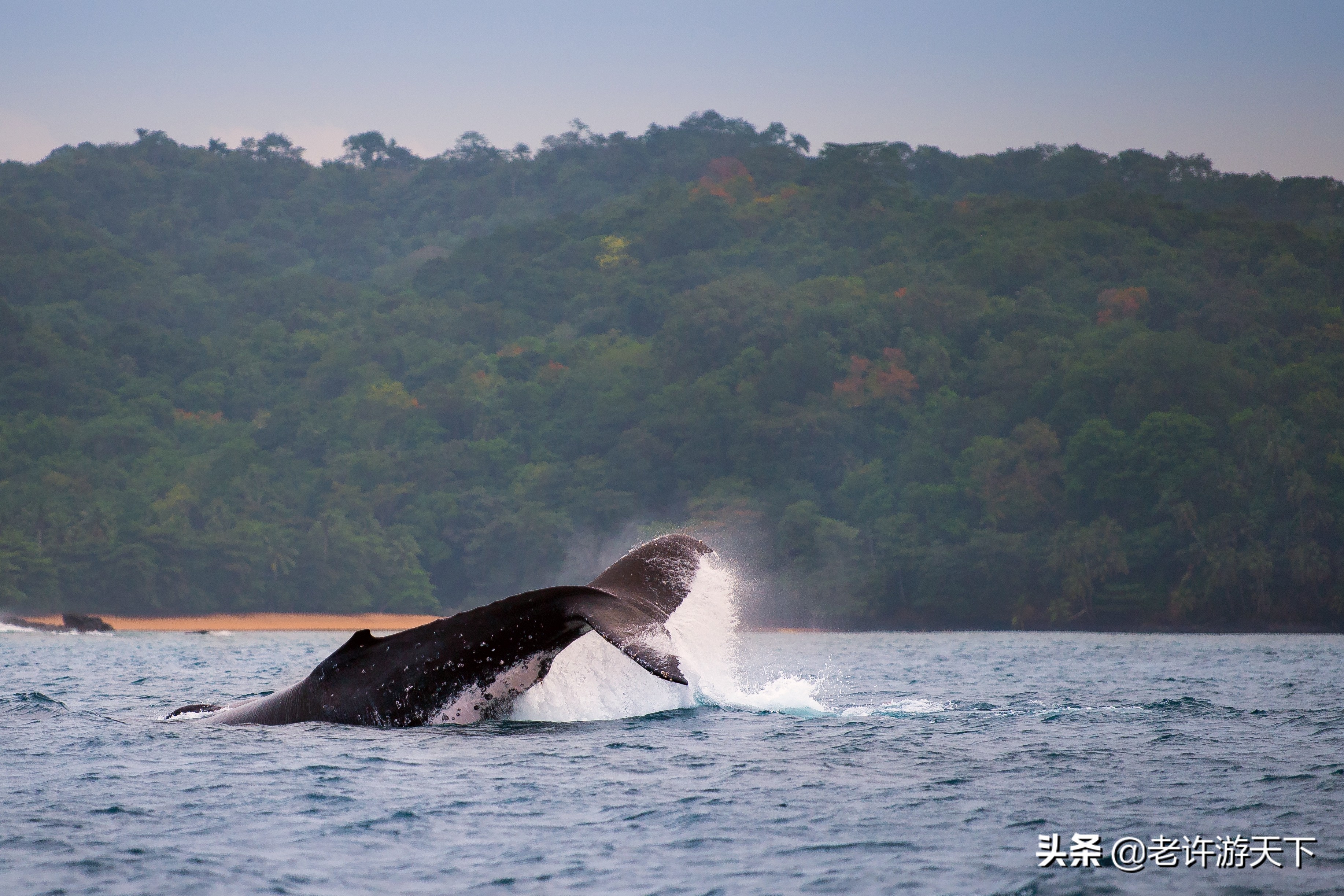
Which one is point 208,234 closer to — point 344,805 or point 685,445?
point 685,445

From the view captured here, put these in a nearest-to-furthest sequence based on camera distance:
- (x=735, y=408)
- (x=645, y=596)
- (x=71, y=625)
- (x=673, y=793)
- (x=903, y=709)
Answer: (x=673, y=793)
(x=645, y=596)
(x=903, y=709)
(x=71, y=625)
(x=735, y=408)

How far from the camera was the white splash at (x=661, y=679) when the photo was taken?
12938 millimetres

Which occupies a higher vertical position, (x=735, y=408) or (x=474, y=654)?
(x=735, y=408)

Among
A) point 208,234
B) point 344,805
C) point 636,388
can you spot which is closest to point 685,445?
point 636,388

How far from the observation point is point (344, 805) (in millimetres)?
9539

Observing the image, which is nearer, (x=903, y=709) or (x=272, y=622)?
(x=903, y=709)

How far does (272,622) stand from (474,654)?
85.4 metres

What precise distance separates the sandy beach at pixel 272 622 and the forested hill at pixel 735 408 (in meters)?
1.02

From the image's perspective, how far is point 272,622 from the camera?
92625 millimetres

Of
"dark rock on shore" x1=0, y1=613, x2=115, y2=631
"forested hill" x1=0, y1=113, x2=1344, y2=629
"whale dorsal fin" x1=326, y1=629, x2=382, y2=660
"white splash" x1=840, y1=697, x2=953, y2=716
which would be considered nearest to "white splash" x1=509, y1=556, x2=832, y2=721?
"white splash" x1=840, y1=697, x2=953, y2=716

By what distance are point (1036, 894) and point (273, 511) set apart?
96.9 metres

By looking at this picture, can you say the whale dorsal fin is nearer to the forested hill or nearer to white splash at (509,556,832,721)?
white splash at (509,556,832,721)

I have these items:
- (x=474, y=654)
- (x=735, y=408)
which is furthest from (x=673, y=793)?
(x=735, y=408)

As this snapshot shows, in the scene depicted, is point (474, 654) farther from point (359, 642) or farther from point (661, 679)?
point (661, 679)
